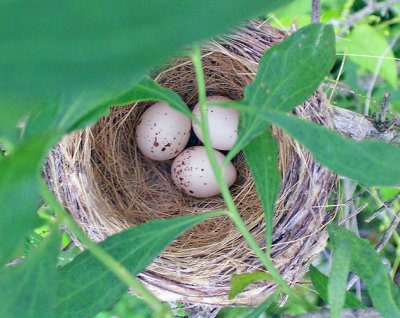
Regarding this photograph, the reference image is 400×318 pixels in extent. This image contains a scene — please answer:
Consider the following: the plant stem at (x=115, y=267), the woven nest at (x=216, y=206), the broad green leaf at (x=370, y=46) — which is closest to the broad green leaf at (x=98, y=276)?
the plant stem at (x=115, y=267)

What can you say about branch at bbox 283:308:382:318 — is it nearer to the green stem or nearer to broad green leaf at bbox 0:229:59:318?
the green stem

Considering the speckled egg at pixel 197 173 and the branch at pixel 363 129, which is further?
the speckled egg at pixel 197 173

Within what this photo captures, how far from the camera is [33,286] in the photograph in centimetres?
41

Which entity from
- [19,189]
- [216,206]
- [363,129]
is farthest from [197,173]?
[19,189]

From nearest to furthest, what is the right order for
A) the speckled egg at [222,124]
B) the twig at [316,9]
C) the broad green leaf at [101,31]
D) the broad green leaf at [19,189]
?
the broad green leaf at [101,31], the broad green leaf at [19,189], the twig at [316,9], the speckled egg at [222,124]

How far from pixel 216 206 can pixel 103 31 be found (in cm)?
94

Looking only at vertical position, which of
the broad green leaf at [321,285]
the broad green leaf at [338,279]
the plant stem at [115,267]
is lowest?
the broad green leaf at [321,285]

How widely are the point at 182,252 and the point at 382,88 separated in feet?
1.80

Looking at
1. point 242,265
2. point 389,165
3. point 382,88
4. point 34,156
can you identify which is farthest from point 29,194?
point 382,88

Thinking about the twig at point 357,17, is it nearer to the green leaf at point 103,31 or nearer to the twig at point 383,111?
the twig at point 383,111

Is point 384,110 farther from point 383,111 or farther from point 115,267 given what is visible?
point 115,267

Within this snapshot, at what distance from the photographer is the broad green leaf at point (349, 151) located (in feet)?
1.39

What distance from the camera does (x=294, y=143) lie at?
932 mm

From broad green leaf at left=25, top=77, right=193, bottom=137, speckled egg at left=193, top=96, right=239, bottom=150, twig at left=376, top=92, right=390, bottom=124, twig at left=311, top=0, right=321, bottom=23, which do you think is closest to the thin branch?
twig at left=376, top=92, right=390, bottom=124
